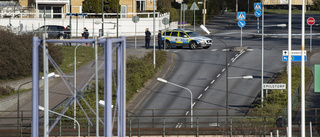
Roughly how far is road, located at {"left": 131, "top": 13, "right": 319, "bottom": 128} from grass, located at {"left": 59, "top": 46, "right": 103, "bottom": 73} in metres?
7.33

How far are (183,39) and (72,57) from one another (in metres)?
9.66

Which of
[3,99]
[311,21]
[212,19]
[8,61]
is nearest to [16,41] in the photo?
[8,61]

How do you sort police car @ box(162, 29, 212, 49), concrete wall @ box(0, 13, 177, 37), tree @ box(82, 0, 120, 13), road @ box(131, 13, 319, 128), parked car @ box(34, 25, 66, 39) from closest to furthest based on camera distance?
road @ box(131, 13, 319, 128) → police car @ box(162, 29, 212, 49) → parked car @ box(34, 25, 66, 39) → concrete wall @ box(0, 13, 177, 37) → tree @ box(82, 0, 120, 13)

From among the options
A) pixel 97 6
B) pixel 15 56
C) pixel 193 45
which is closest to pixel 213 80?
pixel 193 45

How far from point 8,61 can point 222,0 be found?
6293cm

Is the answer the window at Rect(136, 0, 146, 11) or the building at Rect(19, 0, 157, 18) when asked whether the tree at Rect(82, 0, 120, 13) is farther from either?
the window at Rect(136, 0, 146, 11)

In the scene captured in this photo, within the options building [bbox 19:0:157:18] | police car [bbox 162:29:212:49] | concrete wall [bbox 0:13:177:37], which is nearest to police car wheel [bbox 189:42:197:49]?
police car [bbox 162:29:212:49]

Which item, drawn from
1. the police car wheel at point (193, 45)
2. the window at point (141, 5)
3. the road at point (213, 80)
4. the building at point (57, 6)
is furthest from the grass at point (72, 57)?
the window at point (141, 5)

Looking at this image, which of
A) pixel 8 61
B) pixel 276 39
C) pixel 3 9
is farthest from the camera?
pixel 3 9

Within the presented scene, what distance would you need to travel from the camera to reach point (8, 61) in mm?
44656

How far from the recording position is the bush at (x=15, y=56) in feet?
146

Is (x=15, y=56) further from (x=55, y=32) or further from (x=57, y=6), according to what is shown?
(x=57, y=6)

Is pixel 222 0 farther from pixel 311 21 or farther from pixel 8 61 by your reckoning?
pixel 8 61

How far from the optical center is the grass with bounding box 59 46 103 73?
47.8m
